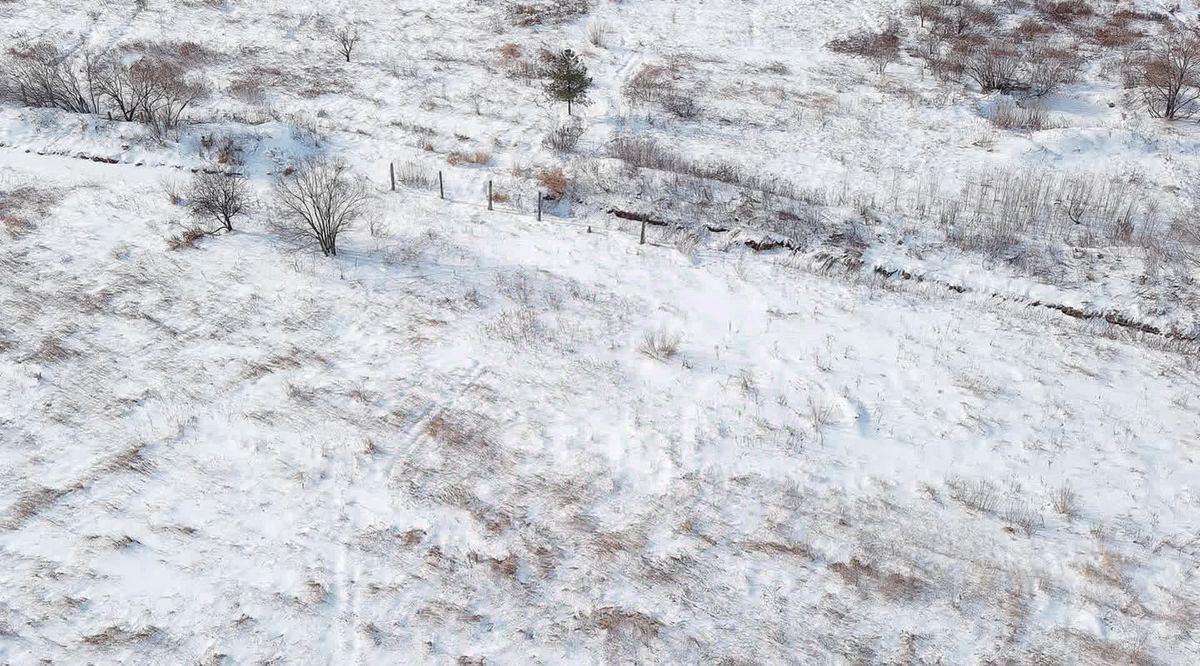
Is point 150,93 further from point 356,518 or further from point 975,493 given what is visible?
point 975,493

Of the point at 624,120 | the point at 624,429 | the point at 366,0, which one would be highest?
the point at 366,0

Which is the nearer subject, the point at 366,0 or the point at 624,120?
the point at 624,120

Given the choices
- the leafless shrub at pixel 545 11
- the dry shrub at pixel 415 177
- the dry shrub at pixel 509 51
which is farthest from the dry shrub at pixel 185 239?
the leafless shrub at pixel 545 11

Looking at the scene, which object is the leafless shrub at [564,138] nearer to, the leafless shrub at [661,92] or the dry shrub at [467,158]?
the dry shrub at [467,158]

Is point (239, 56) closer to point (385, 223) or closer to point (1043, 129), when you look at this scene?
point (385, 223)

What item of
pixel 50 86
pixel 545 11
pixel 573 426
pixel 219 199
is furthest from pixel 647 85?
pixel 50 86

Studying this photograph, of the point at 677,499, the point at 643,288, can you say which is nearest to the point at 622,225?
the point at 643,288
